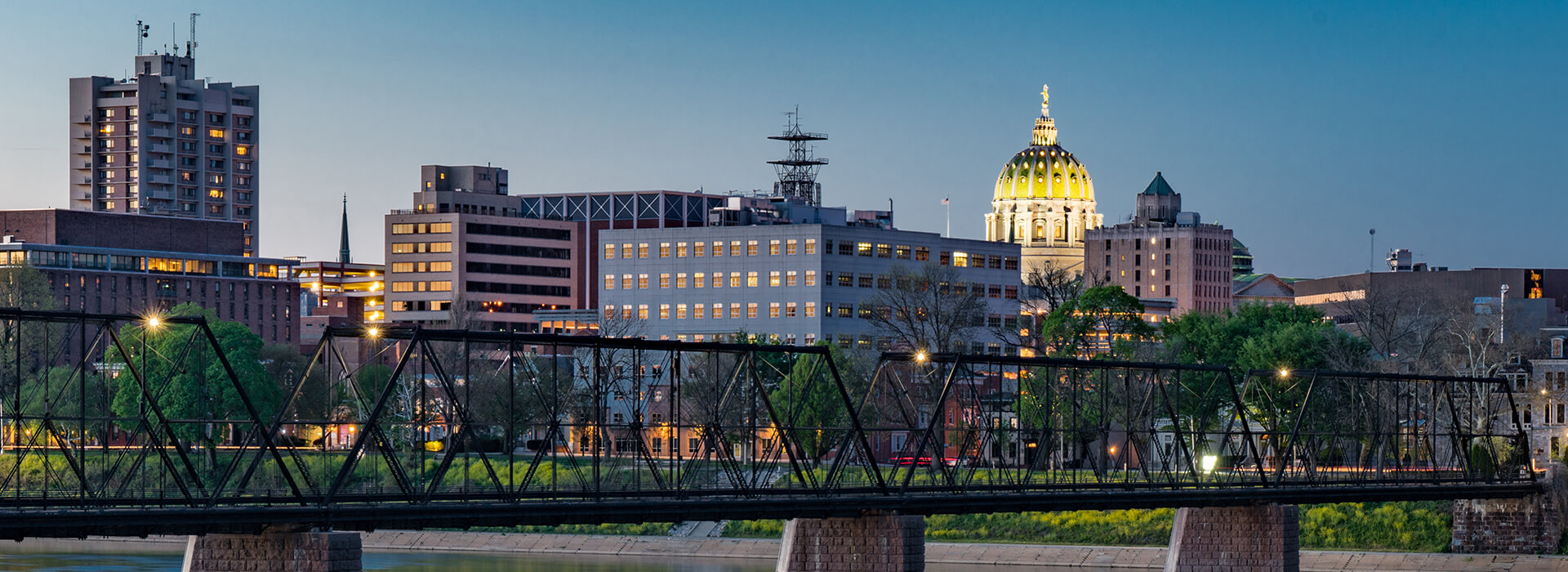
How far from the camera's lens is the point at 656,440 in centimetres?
10469

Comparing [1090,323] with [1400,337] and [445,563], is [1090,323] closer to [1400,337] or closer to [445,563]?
[1400,337]

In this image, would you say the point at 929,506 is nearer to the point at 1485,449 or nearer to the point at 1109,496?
the point at 1109,496

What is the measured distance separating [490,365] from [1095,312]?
138 feet

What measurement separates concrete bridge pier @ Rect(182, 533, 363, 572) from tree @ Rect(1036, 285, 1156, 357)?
9035 cm

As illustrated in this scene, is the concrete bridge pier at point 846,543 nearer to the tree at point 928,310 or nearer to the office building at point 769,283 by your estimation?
the tree at point 928,310

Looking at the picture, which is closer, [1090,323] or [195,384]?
[195,384]

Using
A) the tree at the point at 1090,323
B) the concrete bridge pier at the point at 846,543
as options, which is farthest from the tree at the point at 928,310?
the concrete bridge pier at the point at 846,543

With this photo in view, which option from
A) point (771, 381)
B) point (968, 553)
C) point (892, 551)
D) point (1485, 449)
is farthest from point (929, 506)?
point (771, 381)

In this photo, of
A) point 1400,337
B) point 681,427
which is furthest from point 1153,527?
point 1400,337

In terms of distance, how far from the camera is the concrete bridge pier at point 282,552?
58.5 metres

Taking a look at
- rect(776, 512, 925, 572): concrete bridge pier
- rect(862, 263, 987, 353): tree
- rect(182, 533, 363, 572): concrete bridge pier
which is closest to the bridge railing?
rect(182, 533, 363, 572): concrete bridge pier

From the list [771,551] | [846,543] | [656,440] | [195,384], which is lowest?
[771,551]

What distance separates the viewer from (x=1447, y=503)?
106 meters

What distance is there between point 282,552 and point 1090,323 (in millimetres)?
94756
